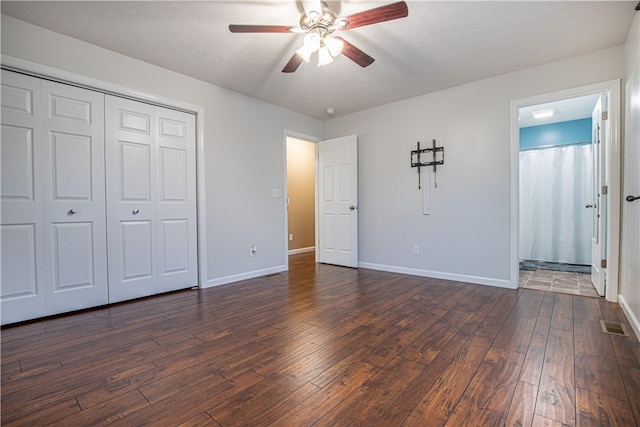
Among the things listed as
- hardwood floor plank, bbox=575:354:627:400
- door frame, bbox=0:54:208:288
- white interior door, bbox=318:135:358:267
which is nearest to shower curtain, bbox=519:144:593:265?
white interior door, bbox=318:135:358:267

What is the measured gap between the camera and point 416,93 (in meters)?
3.94

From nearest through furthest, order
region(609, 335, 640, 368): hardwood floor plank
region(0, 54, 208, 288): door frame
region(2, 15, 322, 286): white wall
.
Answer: region(609, 335, 640, 368): hardwood floor plank < region(0, 54, 208, 288): door frame < region(2, 15, 322, 286): white wall

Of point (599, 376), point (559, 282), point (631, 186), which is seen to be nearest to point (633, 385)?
point (599, 376)

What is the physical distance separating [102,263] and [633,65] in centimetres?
492

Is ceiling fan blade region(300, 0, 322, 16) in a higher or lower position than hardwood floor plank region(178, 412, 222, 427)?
higher

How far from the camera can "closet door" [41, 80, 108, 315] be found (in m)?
2.56

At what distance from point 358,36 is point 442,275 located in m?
2.96

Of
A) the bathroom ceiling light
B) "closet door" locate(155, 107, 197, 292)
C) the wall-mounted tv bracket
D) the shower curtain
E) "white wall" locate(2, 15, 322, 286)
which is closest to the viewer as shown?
"white wall" locate(2, 15, 322, 286)

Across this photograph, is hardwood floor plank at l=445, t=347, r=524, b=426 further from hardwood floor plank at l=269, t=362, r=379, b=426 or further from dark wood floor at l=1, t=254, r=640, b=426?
hardwood floor plank at l=269, t=362, r=379, b=426

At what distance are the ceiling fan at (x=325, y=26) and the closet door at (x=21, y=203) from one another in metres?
1.88

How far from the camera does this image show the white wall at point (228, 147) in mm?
2682

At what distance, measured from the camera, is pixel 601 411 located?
1.34 meters

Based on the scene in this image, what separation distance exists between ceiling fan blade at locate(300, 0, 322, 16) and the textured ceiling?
230 millimetres

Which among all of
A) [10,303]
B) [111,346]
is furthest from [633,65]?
[10,303]
